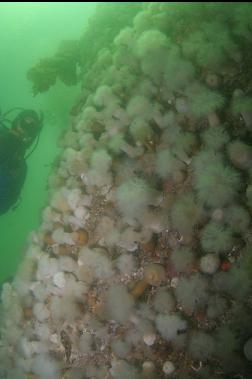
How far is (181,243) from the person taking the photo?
4113 millimetres

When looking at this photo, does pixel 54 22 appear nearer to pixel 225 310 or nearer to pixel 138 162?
pixel 138 162

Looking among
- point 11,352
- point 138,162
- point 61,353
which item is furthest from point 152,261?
point 11,352

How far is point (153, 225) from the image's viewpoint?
167 inches

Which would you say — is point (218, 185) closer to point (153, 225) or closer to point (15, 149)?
point (153, 225)

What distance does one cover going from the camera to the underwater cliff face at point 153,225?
375cm

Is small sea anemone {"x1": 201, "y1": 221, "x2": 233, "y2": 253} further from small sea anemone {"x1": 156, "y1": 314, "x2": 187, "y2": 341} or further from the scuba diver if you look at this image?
the scuba diver

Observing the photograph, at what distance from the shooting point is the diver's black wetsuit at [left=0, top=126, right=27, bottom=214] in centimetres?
827

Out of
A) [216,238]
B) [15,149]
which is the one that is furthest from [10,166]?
[216,238]

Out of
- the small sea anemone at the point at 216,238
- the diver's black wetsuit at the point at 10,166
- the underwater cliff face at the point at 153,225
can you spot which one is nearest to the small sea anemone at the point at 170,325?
the underwater cliff face at the point at 153,225

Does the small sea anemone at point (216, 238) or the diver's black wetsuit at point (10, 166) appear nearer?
the small sea anemone at point (216, 238)

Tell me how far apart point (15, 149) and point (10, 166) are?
434 mm

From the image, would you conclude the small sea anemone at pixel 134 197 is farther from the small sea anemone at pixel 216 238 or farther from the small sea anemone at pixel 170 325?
the small sea anemone at pixel 170 325

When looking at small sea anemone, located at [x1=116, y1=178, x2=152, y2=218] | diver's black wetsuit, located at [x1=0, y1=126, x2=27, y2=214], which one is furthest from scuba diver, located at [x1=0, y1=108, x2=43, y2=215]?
small sea anemone, located at [x1=116, y1=178, x2=152, y2=218]

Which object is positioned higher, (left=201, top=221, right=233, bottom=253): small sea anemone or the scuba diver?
(left=201, top=221, right=233, bottom=253): small sea anemone
